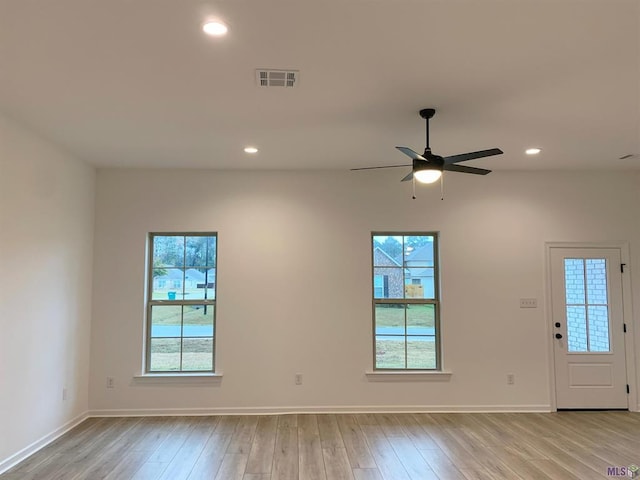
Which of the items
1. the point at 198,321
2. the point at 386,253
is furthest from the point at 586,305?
the point at 198,321

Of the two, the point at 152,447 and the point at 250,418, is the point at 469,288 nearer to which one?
the point at 250,418

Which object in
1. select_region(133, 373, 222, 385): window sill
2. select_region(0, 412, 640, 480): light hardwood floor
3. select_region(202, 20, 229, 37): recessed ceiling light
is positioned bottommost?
select_region(0, 412, 640, 480): light hardwood floor

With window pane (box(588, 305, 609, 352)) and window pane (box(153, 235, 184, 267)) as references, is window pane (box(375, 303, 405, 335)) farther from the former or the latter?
window pane (box(153, 235, 184, 267))

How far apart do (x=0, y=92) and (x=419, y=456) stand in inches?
169

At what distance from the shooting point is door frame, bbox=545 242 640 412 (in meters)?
4.82

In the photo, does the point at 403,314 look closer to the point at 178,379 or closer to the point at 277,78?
the point at 178,379

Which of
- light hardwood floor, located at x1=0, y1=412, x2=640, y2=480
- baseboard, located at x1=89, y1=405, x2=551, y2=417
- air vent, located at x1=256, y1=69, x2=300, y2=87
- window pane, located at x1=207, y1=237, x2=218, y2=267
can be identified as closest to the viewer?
air vent, located at x1=256, y1=69, x2=300, y2=87

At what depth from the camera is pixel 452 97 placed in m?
2.97

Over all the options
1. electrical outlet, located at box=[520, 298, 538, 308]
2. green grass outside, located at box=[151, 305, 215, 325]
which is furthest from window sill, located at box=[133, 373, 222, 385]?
electrical outlet, located at box=[520, 298, 538, 308]

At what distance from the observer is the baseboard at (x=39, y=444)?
130 inches

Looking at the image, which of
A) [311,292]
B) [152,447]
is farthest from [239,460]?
[311,292]

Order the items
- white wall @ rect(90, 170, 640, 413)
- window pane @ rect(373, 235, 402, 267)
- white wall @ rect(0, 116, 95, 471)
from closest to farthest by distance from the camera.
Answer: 1. white wall @ rect(0, 116, 95, 471)
2. white wall @ rect(90, 170, 640, 413)
3. window pane @ rect(373, 235, 402, 267)

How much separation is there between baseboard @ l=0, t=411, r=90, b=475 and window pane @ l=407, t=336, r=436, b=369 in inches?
147

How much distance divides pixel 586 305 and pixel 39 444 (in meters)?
6.00
